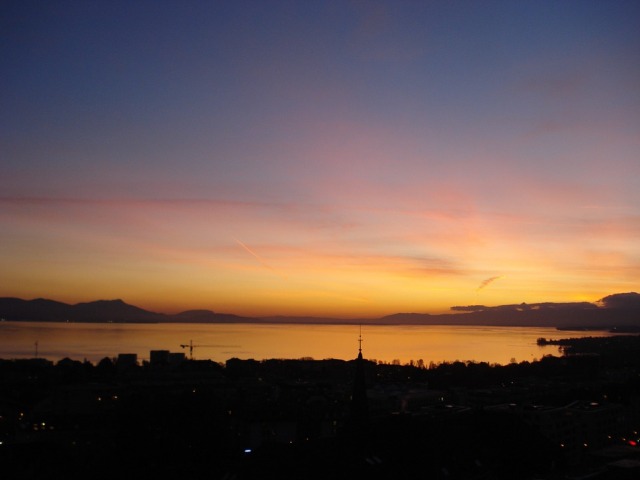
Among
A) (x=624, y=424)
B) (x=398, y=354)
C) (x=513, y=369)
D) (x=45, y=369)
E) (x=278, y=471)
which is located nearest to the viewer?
(x=278, y=471)

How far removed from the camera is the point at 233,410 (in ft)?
94.0

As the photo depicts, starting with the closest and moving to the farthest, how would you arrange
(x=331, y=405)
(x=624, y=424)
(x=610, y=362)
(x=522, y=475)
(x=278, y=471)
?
(x=278, y=471) < (x=522, y=475) < (x=624, y=424) < (x=331, y=405) < (x=610, y=362)

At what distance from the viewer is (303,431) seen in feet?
76.2

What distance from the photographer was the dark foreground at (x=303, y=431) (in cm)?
1170

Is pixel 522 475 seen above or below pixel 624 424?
above

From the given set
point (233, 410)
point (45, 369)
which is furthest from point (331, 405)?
point (45, 369)

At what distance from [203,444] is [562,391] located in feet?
99.3

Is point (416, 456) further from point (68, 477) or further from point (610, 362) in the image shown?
point (610, 362)

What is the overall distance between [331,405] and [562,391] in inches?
753

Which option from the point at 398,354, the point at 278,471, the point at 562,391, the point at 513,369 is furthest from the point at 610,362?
the point at 278,471

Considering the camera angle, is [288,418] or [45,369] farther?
[45,369]

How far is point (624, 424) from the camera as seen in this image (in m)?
27.4

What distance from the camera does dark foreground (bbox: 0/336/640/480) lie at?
11695 millimetres

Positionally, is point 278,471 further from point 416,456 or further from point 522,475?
point 522,475
